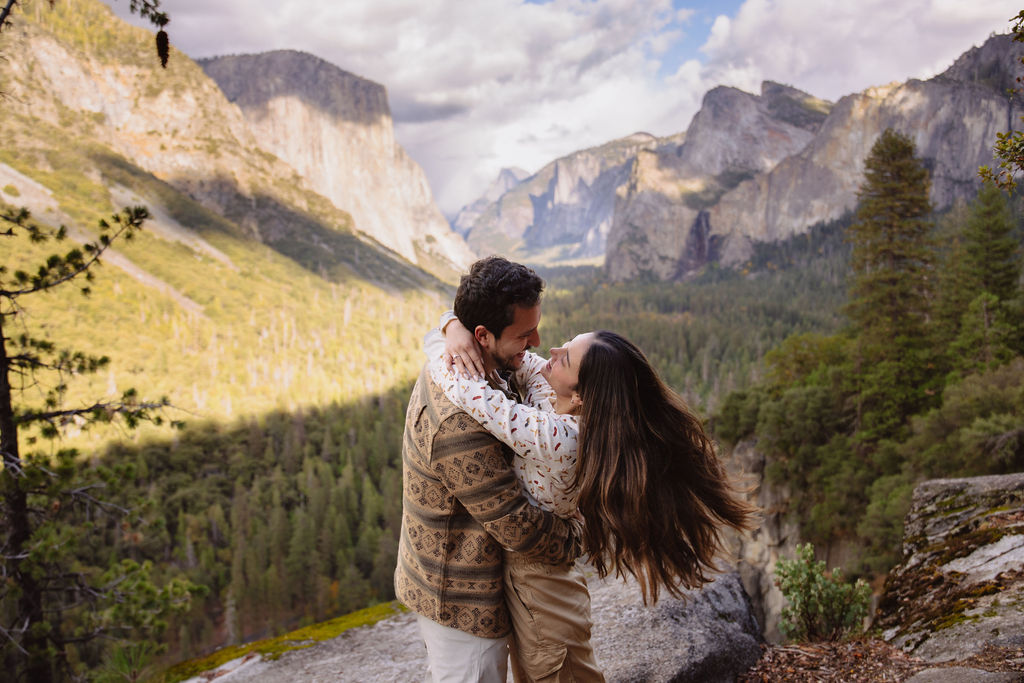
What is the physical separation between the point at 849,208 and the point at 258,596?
198m

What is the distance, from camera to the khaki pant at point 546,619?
A: 2.89 metres

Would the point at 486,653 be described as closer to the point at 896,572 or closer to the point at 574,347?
the point at 574,347

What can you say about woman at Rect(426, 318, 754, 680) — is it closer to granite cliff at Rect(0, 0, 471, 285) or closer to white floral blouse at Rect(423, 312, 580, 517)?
white floral blouse at Rect(423, 312, 580, 517)

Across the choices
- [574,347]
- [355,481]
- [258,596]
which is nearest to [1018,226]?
[574,347]

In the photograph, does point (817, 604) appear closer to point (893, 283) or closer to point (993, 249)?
point (893, 283)

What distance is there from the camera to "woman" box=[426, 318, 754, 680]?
273cm

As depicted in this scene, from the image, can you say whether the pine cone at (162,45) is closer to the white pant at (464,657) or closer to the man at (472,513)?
the man at (472,513)

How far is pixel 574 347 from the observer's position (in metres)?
3.01

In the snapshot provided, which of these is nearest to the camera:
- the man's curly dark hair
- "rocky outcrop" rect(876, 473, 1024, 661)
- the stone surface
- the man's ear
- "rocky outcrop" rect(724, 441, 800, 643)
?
the man's curly dark hair

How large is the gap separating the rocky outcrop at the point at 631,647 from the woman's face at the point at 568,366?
3.19 meters

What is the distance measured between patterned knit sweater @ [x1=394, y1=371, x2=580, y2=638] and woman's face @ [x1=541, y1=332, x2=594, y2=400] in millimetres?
471

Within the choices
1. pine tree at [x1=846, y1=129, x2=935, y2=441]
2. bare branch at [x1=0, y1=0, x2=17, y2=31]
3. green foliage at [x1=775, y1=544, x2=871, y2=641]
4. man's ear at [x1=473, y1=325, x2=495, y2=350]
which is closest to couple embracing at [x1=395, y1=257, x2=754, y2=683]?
man's ear at [x1=473, y1=325, x2=495, y2=350]

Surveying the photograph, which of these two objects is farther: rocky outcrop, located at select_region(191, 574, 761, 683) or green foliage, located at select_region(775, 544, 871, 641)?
green foliage, located at select_region(775, 544, 871, 641)

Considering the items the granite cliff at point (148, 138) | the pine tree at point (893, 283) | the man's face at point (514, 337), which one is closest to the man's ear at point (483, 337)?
the man's face at point (514, 337)
